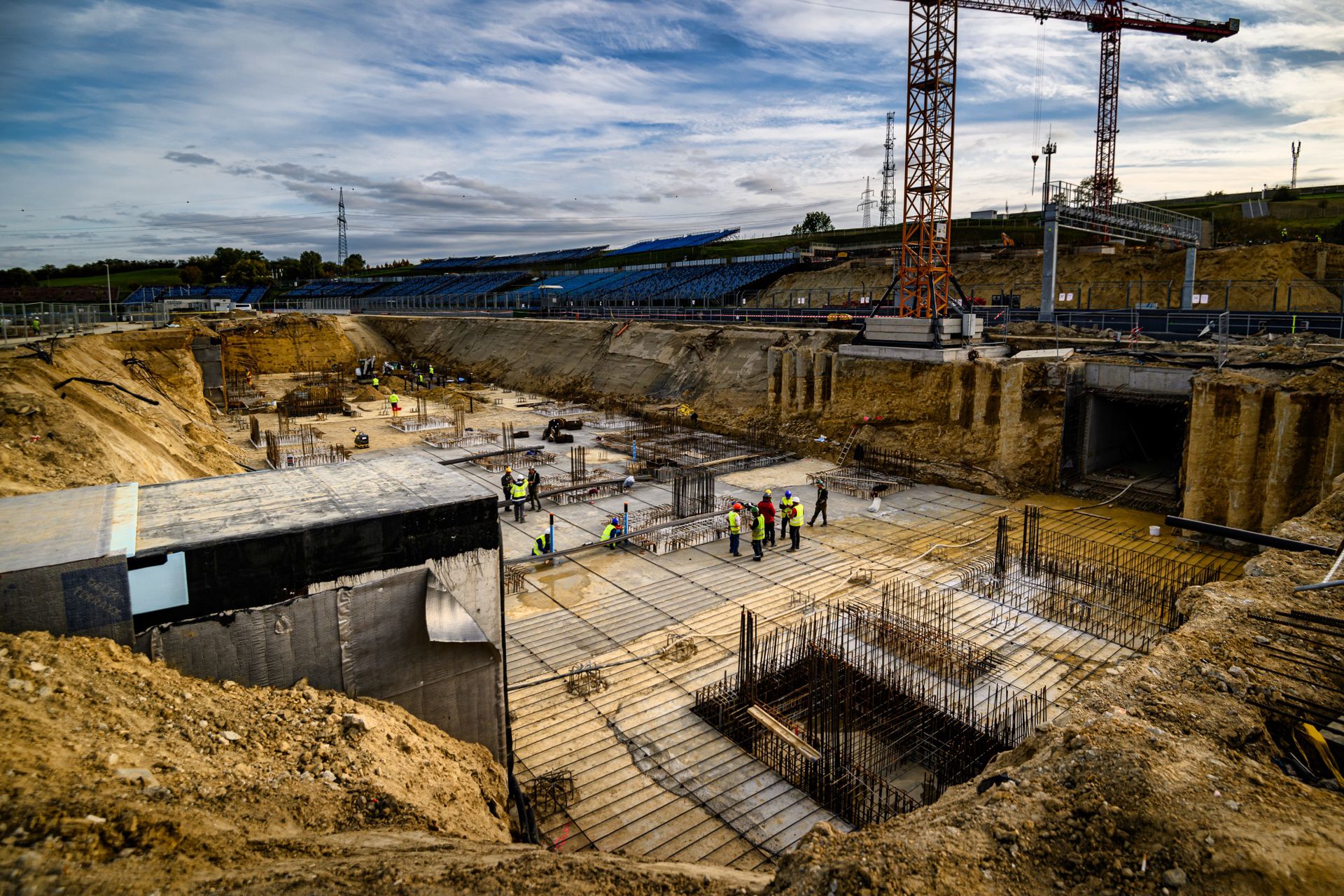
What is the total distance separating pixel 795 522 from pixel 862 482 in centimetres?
684

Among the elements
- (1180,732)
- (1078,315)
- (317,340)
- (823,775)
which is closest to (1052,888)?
(1180,732)

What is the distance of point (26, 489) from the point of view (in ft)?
36.7

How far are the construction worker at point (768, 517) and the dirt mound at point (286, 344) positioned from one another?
41672mm

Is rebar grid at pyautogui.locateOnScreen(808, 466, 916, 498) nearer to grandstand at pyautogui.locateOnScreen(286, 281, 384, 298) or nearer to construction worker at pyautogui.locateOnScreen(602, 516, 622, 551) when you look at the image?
construction worker at pyautogui.locateOnScreen(602, 516, 622, 551)

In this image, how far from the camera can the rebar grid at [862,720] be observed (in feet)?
28.2

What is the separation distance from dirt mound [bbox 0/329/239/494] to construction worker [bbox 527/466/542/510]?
8.43 meters

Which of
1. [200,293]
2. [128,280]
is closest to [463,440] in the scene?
[200,293]

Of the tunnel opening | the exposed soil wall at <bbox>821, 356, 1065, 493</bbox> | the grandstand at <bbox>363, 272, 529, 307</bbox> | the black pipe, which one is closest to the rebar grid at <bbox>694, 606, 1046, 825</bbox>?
the black pipe

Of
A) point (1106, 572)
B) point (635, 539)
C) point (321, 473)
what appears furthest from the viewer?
point (635, 539)

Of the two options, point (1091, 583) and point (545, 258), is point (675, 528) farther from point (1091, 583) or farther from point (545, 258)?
point (545, 258)

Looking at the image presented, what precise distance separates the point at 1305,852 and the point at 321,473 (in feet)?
32.9

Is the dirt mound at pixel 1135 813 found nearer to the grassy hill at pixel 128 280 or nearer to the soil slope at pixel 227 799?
the soil slope at pixel 227 799

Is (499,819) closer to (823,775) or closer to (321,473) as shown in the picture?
(823,775)

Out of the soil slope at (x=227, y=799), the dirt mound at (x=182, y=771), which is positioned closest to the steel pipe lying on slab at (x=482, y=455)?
the dirt mound at (x=182, y=771)
